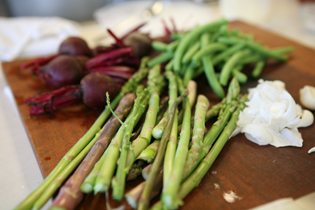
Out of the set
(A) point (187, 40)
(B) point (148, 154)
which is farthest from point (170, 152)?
(A) point (187, 40)

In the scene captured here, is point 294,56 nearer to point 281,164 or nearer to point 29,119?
point 281,164

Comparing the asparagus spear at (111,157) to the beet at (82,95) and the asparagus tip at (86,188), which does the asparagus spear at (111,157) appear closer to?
the asparagus tip at (86,188)

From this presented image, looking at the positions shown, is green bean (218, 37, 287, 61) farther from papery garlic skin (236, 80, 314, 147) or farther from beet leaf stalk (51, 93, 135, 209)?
beet leaf stalk (51, 93, 135, 209)

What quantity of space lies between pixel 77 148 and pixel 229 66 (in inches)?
19.9

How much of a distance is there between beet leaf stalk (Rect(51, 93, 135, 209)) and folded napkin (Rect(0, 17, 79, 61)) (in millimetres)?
535

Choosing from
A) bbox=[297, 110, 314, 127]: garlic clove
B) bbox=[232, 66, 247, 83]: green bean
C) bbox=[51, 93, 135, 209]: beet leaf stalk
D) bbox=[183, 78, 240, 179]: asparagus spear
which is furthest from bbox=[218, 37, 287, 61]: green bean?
bbox=[51, 93, 135, 209]: beet leaf stalk

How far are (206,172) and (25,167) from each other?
368 mm

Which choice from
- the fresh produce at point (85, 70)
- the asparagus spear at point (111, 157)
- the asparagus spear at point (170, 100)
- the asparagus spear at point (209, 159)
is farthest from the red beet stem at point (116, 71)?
the asparagus spear at point (209, 159)

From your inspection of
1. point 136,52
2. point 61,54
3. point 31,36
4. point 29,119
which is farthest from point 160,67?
point 31,36

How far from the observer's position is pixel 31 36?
117 centimetres

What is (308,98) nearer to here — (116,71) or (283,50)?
(283,50)

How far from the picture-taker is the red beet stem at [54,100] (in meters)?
0.82

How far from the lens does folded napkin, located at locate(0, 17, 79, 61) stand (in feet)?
3.70

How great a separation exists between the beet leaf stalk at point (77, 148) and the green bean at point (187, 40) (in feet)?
0.32
